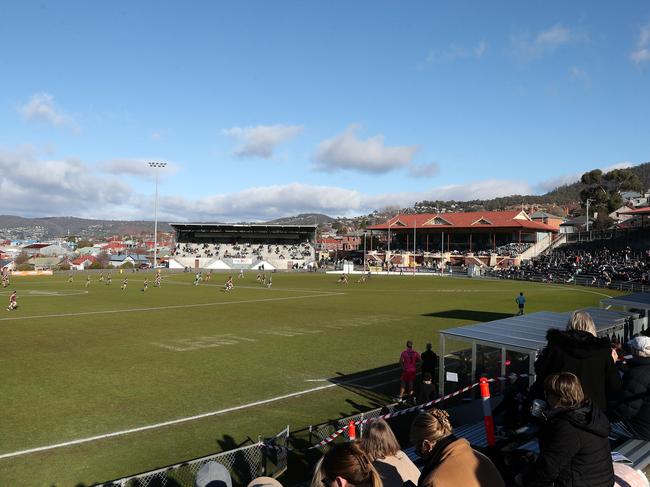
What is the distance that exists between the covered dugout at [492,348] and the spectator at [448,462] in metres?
6.70

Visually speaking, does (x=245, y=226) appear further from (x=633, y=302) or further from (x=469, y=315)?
(x=633, y=302)

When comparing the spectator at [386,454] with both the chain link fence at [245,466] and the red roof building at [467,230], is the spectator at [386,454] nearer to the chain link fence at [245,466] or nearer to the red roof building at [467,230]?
the chain link fence at [245,466]

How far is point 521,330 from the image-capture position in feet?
36.9

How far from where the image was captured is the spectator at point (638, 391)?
226 inches

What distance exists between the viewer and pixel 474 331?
36.5ft

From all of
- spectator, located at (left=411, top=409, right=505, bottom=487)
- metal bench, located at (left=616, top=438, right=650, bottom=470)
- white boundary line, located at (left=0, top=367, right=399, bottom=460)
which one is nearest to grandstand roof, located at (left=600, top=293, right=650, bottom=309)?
white boundary line, located at (left=0, top=367, right=399, bottom=460)

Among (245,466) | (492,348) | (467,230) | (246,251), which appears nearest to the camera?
(245,466)

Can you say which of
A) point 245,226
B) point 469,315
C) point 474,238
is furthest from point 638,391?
point 245,226

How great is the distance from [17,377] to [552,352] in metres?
14.8

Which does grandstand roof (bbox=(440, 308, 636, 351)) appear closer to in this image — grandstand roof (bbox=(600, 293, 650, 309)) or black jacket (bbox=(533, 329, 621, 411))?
grandstand roof (bbox=(600, 293, 650, 309))

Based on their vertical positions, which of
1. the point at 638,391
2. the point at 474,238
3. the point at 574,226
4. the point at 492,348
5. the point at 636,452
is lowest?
the point at 636,452

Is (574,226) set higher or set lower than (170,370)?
higher

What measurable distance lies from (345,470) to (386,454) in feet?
3.08

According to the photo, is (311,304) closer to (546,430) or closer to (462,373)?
(462,373)
